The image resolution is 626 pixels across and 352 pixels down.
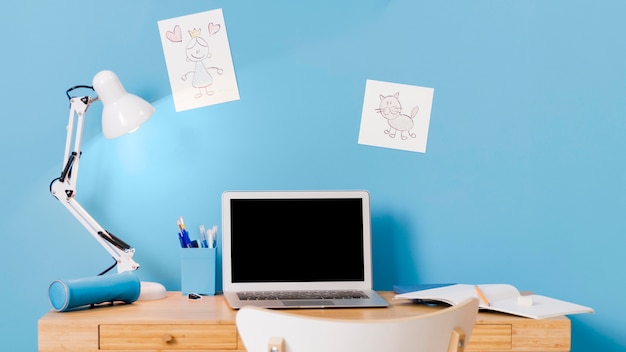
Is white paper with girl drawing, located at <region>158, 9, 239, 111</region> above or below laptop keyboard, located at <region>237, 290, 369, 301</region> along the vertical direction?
above

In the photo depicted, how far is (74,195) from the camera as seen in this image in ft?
6.52

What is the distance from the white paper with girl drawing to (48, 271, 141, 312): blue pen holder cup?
551 mm

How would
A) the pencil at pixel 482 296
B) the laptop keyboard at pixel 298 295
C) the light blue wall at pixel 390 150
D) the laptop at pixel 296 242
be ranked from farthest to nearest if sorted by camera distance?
the light blue wall at pixel 390 150
the laptop at pixel 296 242
the laptop keyboard at pixel 298 295
the pencil at pixel 482 296

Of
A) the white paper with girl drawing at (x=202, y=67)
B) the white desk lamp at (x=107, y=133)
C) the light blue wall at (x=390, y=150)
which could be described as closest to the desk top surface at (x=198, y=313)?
the white desk lamp at (x=107, y=133)

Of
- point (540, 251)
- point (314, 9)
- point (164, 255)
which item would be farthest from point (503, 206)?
point (164, 255)

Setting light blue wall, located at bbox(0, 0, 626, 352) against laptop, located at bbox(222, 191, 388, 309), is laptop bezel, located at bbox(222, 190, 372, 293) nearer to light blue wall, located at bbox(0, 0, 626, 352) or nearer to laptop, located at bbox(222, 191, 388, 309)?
laptop, located at bbox(222, 191, 388, 309)

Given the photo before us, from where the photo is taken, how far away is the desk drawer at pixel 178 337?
164cm

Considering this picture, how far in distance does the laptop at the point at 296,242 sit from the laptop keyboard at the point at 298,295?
0.04ft

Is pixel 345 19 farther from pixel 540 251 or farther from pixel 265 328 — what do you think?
pixel 265 328

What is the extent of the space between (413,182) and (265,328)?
104 cm

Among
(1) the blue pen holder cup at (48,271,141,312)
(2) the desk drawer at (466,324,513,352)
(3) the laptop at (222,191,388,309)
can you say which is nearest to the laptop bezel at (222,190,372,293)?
(3) the laptop at (222,191,388,309)

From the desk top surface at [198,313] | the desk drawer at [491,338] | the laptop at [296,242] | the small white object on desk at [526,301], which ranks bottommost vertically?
the desk drawer at [491,338]

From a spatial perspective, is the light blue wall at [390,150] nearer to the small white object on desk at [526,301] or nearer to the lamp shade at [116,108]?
the lamp shade at [116,108]

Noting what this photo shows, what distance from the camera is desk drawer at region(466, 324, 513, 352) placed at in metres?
1.65
